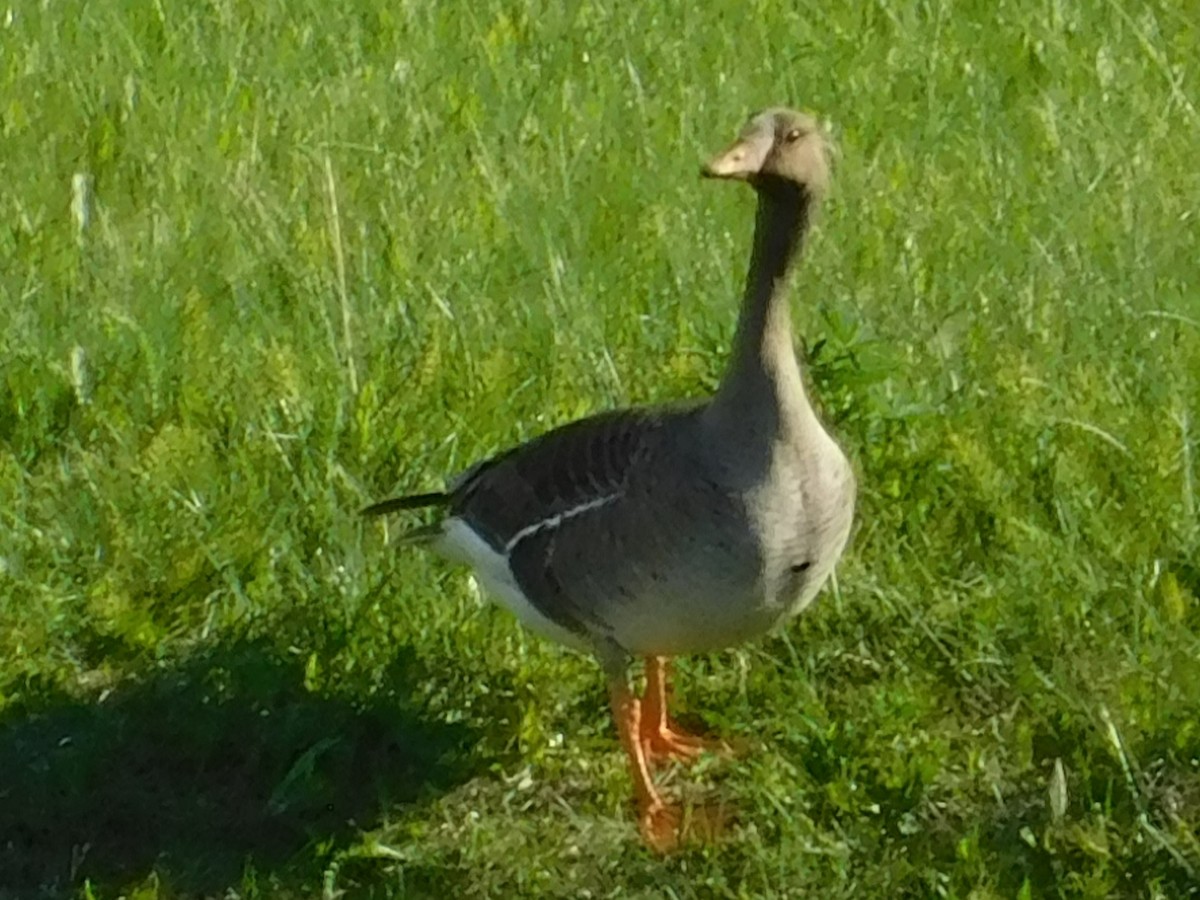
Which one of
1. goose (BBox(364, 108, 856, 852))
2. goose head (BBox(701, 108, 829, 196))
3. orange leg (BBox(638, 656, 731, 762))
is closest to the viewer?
goose head (BBox(701, 108, 829, 196))

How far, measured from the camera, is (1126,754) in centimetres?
394

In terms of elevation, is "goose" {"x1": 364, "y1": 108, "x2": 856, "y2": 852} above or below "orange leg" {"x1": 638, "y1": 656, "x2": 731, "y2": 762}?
above

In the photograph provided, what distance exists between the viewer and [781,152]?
141 inches

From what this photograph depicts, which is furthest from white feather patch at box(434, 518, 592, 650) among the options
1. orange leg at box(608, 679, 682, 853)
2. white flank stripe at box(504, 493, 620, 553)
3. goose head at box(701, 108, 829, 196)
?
→ goose head at box(701, 108, 829, 196)

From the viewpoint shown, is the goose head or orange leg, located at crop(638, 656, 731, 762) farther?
orange leg, located at crop(638, 656, 731, 762)

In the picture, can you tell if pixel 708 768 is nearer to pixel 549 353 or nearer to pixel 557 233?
pixel 549 353

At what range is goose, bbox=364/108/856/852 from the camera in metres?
3.66

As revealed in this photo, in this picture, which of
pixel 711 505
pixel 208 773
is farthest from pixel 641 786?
pixel 208 773

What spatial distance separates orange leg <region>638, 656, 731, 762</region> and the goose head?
1.12 meters

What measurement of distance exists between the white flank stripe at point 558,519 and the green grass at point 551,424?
0.40m

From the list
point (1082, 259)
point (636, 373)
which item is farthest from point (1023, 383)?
point (636, 373)

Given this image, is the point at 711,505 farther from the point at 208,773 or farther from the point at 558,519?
the point at 208,773

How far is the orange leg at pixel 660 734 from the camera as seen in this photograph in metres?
4.26

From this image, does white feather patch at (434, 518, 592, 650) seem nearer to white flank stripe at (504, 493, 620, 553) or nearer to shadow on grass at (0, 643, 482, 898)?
white flank stripe at (504, 493, 620, 553)
